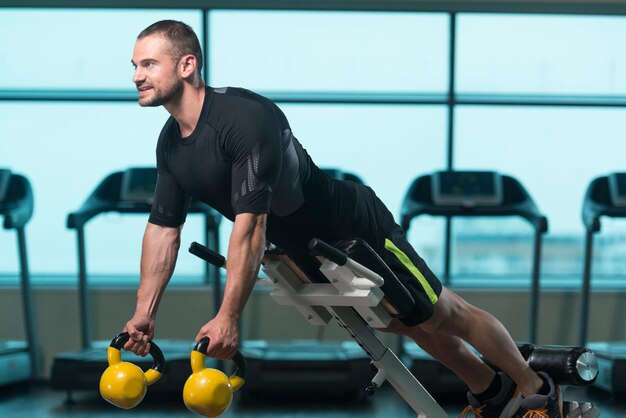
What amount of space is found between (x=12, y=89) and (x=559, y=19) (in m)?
3.16

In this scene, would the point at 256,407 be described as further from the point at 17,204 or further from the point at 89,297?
the point at 17,204

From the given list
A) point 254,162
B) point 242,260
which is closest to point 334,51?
point 254,162

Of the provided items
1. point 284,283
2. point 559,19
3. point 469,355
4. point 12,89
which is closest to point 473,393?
point 469,355

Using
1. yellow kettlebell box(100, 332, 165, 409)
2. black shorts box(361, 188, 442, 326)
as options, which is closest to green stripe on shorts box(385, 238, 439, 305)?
black shorts box(361, 188, 442, 326)

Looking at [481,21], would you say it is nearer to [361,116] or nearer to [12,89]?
[361,116]

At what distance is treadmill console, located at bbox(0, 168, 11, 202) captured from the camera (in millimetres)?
4855

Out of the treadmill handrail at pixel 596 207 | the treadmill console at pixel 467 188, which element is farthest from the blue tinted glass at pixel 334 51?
the treadmill handrail at pixel 596 207

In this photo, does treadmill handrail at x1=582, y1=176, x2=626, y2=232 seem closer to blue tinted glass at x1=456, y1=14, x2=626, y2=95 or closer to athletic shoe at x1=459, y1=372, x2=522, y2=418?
blue tinted glass at x1=456, y1=14, x2=626, y2=95

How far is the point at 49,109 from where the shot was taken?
18.0 ft

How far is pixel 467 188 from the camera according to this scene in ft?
16.2

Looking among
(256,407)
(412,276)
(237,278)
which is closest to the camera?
(237,278)

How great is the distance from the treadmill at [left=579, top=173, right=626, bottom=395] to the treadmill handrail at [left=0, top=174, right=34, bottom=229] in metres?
2.84

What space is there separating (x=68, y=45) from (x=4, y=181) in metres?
1.03

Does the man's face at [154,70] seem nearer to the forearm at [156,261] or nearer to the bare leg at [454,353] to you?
the forearm at [156,261]
